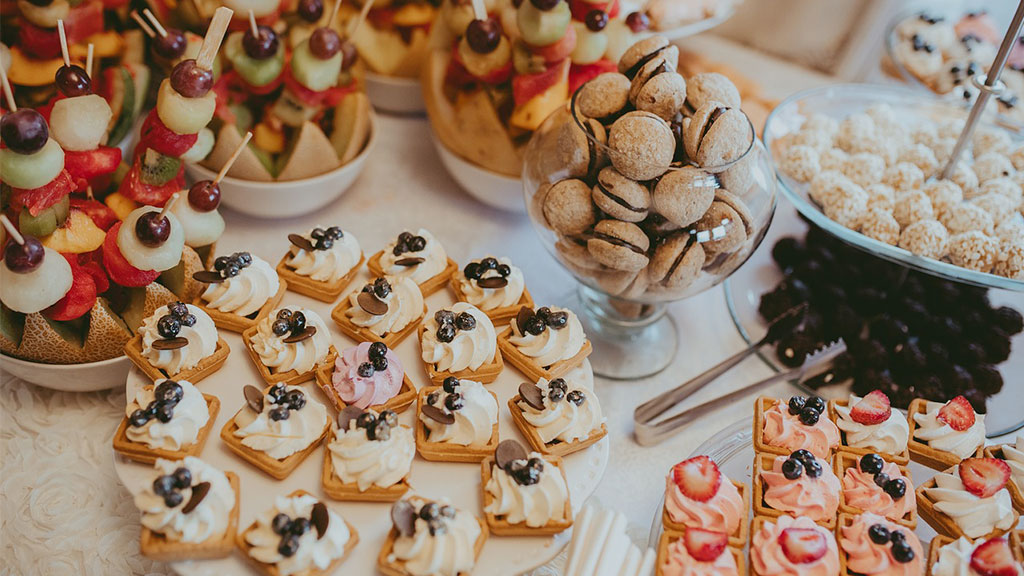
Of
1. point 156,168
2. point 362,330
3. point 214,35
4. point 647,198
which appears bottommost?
point 362,330

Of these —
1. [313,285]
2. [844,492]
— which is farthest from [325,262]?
[844,492]

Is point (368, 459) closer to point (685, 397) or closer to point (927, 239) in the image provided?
point (685, 397)

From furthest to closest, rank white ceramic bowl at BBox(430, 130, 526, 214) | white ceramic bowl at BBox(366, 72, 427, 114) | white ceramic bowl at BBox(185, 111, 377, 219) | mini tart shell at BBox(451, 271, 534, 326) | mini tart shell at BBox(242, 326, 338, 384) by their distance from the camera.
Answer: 1. white ceramic bowl at BBox(366, 72, 427, 114)
2. white ceramic bowl at BBox(430, 130, 526, 214)
3. white ceramic bowl at BBox(185, 111, 377, 219)
4. mini tart shell at BBox(451, 271, 534, 326)
5. mini tart shell at BBox(242, 326, 338, 384)

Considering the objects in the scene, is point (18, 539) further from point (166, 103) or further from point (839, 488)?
point (839, 488)

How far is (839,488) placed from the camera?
1078 mm

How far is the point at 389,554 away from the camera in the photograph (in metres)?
0.94

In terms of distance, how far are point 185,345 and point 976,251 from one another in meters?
1.27

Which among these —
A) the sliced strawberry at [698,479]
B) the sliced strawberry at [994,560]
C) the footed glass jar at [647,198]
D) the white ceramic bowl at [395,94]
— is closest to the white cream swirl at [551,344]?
the footed glass jar at [647,198]

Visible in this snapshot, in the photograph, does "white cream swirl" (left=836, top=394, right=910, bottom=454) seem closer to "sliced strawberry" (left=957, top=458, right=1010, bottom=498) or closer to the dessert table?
"sliced strawberry" (left=957, top=458, right=1010, bottom=498)

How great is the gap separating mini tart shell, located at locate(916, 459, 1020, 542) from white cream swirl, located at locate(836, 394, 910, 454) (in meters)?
0.07

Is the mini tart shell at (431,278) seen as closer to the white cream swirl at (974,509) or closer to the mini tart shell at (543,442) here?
the mini tart shell at (543,442)

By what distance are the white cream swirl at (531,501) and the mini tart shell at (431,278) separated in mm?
402

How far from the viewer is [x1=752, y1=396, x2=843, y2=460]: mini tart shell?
1132 mm

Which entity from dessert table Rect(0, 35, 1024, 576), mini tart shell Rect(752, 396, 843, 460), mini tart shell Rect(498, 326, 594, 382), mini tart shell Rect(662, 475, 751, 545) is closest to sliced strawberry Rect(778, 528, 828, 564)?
mini tart shell Rect(662, 475, 751, 545)
